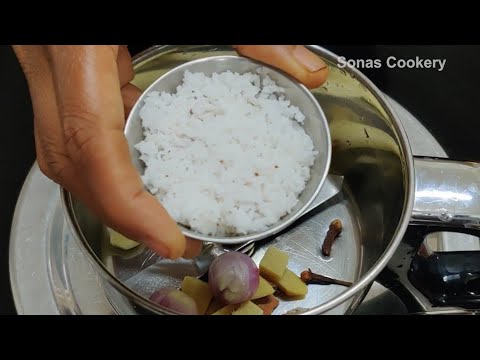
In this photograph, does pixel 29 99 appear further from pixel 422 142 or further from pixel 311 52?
pixel 422 142

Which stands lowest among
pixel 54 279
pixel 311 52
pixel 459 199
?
pixel 54 279

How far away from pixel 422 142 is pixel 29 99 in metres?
0.44

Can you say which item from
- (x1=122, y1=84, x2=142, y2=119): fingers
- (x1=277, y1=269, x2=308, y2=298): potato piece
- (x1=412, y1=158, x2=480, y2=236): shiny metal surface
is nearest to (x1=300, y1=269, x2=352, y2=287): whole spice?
(x1=277, y1=269, x2=308, y2=298): potato piece

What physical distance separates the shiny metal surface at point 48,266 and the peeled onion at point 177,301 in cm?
4

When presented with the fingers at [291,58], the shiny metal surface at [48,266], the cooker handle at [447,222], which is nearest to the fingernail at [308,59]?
the fingers at [291,58]

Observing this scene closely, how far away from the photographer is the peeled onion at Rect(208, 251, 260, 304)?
19.9 inches

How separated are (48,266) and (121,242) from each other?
0.08 meters

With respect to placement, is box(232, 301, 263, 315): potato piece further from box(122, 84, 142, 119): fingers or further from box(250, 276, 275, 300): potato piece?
box(122, 84, 142, 119): fingers

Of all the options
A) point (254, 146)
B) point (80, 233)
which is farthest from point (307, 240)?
point (80, 233)

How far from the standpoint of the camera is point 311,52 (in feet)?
1.85

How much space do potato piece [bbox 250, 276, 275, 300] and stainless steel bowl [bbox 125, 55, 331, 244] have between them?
53 millimetres

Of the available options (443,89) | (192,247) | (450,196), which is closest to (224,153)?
(192,247)

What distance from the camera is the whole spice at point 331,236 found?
2.04 ft

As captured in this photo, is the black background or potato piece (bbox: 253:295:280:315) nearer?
potato piece (bbox: 253:295:280:315)
